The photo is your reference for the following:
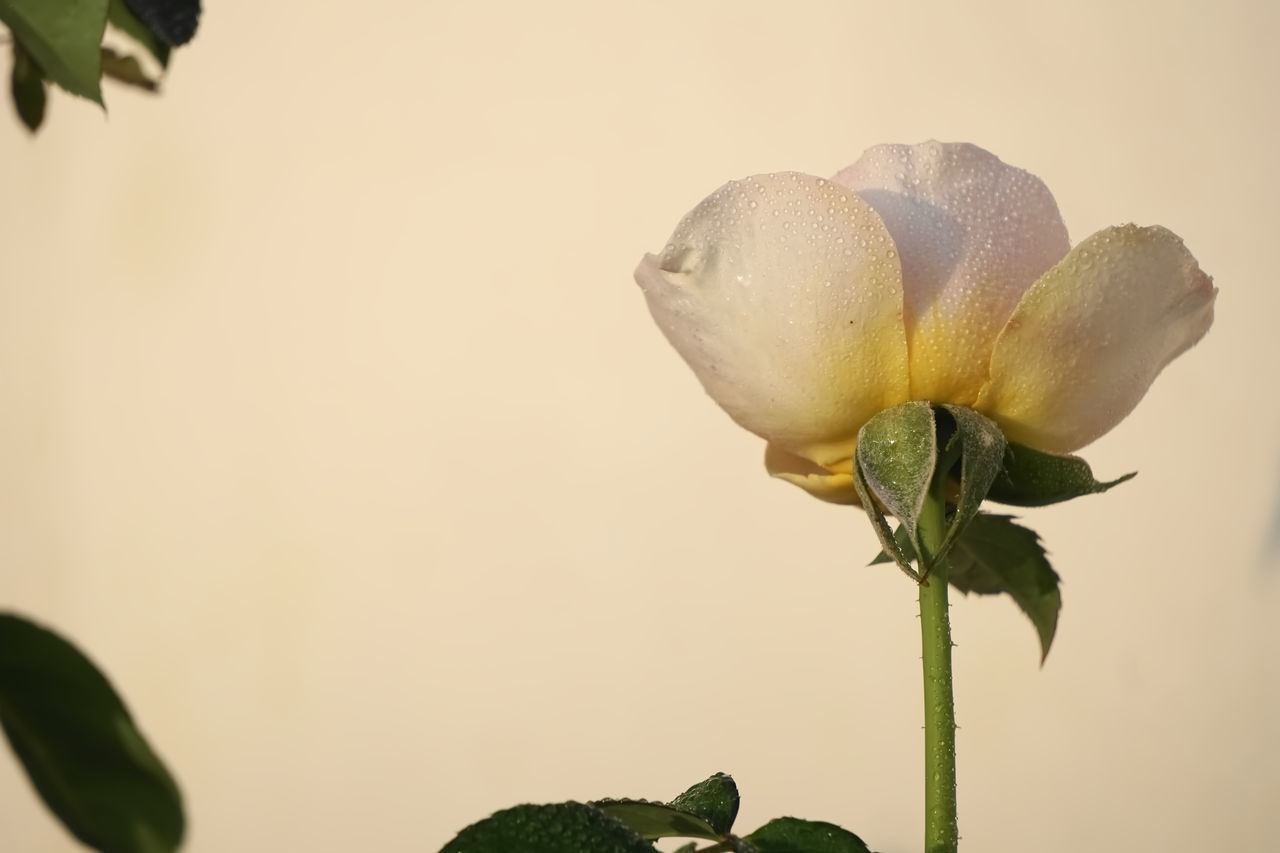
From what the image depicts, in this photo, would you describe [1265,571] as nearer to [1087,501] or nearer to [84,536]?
[1087,501]

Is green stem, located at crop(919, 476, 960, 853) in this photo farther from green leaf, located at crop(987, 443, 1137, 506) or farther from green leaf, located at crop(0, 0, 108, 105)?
green leaf, located at crop(0, 0, 108, 105)

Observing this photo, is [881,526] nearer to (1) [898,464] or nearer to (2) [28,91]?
(1) [898,464]

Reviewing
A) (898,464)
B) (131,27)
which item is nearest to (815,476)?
(898,464)

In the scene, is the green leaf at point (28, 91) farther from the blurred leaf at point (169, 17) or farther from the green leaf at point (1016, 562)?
the green leaf at point (1016, 562)

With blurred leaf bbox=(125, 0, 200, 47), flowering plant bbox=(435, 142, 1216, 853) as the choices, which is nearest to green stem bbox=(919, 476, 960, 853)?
flowering plant bbox=(435, 142, 1216, 853)

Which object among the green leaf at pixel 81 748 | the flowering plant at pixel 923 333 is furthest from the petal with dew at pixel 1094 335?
the green leaf at pixel 81 748
